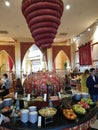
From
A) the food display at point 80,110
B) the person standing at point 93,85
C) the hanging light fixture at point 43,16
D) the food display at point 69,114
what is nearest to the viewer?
the hanging light fixture at point 43,16

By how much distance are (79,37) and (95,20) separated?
288cm

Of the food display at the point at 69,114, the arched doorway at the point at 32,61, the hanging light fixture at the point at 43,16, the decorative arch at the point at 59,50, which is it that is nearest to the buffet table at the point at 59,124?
the food display at the point at 69,114

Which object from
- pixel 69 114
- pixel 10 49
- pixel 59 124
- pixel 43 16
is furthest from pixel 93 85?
pixel 10 49

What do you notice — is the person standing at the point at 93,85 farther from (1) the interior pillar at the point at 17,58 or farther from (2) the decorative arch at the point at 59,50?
(1) the interior pillar at the point at 17,58

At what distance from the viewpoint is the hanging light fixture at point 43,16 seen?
2.19 metres

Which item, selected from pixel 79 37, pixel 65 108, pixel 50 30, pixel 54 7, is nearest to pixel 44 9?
pixel 54 7

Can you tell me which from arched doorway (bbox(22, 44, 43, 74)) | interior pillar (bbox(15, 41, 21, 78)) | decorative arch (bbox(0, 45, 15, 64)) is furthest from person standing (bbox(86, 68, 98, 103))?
arched doorway (bbox(22, 44, 43, 74))

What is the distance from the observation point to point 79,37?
414 inches

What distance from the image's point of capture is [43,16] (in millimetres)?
2213

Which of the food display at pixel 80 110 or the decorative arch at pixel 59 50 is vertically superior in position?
the decorative arch at pixel 59 50

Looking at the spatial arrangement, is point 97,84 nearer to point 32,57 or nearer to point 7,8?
point 7,8

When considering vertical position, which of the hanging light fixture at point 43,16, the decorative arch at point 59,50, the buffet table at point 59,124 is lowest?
the buffet table at point 59,124

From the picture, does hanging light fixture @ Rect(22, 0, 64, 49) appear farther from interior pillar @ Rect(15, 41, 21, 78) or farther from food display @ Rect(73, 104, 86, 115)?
interior pillar @ Rect(15, 41, 21, 78)

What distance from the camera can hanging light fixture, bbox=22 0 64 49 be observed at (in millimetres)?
2194
